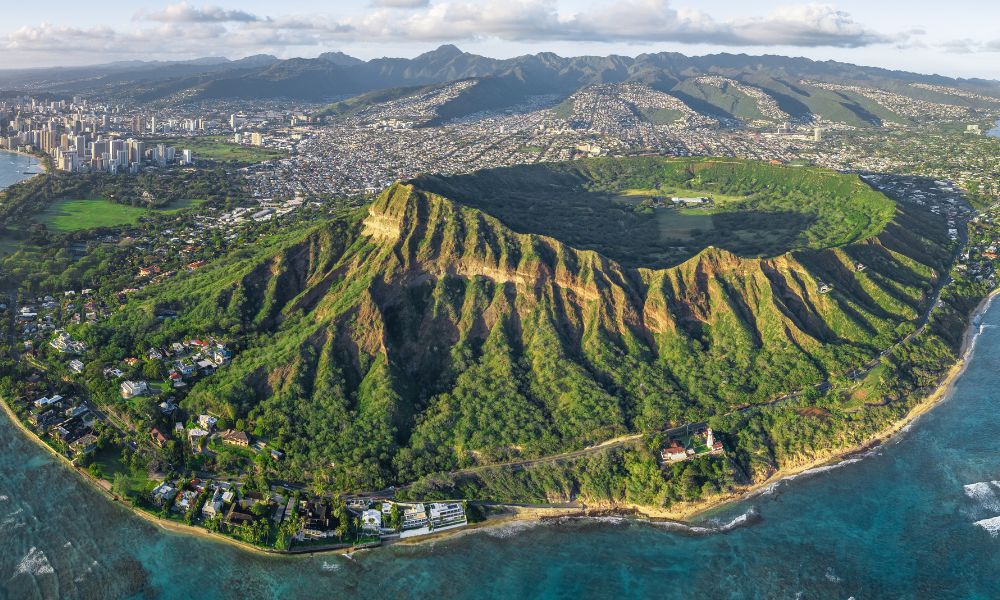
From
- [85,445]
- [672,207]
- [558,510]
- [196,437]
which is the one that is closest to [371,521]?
[558,510]

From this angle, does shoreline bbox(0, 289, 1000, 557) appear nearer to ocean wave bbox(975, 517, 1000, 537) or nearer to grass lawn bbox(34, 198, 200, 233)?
ocean wave bbox(975, 517, 1000, 537)

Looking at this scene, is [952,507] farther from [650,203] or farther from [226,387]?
[650,203]

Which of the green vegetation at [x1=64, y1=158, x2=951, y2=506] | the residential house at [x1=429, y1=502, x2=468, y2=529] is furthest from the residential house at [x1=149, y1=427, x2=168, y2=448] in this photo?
the residential house at [x1=429, y1=502, x2=468, y2=529]

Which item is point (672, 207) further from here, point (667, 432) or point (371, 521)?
point (371, 521)

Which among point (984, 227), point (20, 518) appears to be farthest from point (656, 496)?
point (984, 227)

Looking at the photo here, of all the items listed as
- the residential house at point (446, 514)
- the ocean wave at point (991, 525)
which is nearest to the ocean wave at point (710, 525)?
the residential house at point (446, 514)

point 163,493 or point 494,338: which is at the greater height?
point 494,338

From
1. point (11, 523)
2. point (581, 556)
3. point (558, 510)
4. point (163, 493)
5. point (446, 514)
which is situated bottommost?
point (581, 556)
